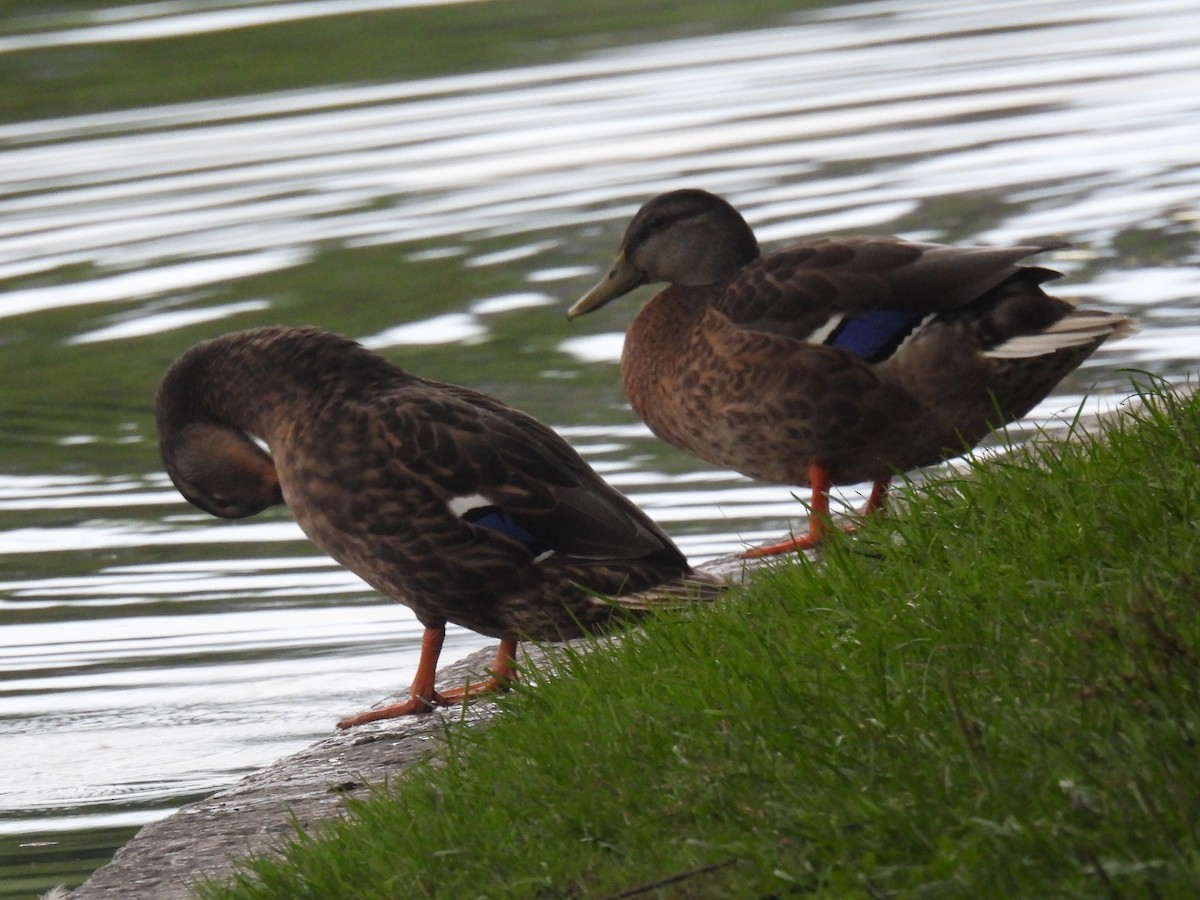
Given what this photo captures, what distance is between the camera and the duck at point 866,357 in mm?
6250

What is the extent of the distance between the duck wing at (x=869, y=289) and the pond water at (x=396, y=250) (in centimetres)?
63

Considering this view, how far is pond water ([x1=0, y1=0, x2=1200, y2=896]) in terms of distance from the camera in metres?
6.50

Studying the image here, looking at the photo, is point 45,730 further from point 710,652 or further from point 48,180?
point 48,180

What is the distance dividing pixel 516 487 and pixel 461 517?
154 millimetres

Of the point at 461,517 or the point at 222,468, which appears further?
the point at 222,468

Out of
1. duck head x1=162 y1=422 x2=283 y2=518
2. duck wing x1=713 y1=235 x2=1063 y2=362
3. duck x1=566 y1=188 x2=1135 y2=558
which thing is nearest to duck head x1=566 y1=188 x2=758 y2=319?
duck x1=566 y1=188 x2=1135 y2=558

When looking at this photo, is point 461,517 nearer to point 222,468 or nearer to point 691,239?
point 222,468

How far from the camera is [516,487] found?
5320mm

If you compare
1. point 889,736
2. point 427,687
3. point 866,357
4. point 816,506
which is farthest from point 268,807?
point 866,357

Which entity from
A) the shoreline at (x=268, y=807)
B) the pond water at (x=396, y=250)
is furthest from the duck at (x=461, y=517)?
the pond water at (x=396, y=250)

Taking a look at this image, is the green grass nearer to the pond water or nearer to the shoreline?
the shoreline

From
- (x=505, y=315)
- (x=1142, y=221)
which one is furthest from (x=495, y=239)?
(x=1142, y=221)

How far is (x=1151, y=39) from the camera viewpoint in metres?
19.1

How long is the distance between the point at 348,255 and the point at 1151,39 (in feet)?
30.1
